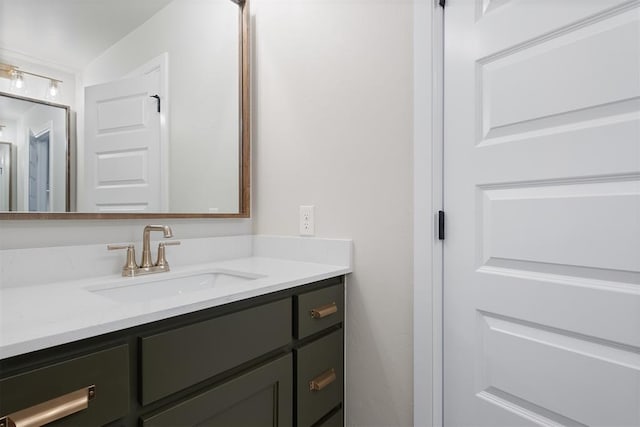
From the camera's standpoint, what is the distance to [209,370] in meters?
0.78

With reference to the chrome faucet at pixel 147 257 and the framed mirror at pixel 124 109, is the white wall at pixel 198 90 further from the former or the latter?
the chrome faucet at pixel 147 257

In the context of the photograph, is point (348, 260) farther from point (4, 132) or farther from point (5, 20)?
point (5, 20)

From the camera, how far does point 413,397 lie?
110cm

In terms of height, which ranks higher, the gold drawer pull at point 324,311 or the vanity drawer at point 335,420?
the gold drawer pull at point 324,311

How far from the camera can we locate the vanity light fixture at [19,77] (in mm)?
913

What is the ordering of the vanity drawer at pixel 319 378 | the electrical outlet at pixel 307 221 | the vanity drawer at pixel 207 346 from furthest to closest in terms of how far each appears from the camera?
1. the electrical outlet at pixel 307 221
2. the vanity drawer at pixel 319 378
3. the vanity drawer at pixel 207 346

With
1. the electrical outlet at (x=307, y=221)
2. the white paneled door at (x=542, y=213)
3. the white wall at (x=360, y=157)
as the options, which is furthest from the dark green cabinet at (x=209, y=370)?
the white paneled door at (x=542, y=213)

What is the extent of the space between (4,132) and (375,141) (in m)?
1.08

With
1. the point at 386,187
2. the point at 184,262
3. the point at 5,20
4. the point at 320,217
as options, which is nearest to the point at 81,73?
the point at 5,20

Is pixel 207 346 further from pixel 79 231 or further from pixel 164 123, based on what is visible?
pixel 164 123

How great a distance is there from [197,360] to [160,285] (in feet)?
1.44

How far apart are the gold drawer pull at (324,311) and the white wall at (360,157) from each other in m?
0.12

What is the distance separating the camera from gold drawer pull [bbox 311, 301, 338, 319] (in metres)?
1.08

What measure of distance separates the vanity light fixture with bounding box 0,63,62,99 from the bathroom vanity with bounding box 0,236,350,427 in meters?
0.55
